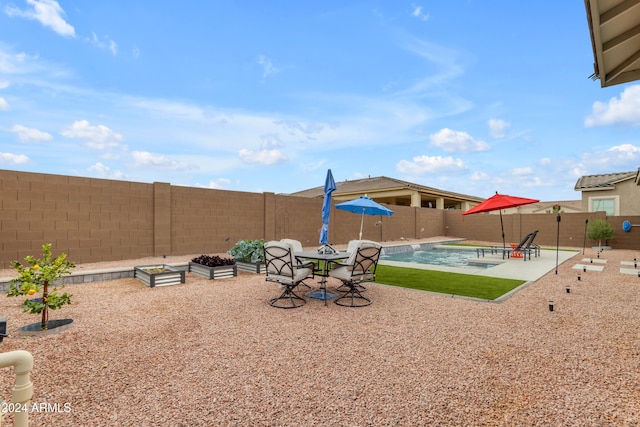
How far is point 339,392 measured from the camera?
2.55m

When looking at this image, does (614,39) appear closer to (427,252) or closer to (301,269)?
(301,269)

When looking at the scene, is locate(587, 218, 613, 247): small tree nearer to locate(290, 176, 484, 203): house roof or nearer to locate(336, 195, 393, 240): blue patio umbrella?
locate(290, 176, 484, 203): house roof

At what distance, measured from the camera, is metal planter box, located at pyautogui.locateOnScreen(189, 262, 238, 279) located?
7.51m

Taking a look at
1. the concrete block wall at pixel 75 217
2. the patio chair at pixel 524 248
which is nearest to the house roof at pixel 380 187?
the patio chair at pixel 524 248

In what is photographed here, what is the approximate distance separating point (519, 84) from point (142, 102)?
41.1ft

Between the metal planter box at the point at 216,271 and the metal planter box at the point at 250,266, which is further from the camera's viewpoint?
the metal planter box at the point at 250,266

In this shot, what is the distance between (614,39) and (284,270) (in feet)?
15.5

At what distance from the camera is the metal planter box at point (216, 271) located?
751 centimetres

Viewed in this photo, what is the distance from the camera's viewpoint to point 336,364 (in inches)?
120

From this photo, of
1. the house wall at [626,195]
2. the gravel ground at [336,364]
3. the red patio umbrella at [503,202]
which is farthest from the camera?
the house wall at [626,195]

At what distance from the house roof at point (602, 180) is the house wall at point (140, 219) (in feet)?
12.1

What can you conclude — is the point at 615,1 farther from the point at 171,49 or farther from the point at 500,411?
the point at 171,49

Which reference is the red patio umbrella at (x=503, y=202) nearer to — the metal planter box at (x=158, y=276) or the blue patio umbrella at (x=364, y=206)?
the blue patio umbrella at (x=364, y=206)

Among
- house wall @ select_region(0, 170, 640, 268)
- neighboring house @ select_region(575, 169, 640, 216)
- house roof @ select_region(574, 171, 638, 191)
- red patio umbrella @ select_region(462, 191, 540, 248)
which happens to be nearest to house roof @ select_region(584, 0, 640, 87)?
red patio umbrella @ select_region(462, 191, 540, 248)
